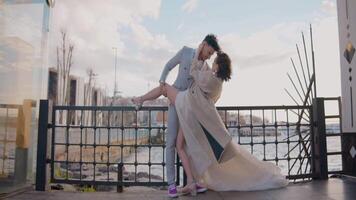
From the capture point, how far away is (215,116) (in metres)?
3.38

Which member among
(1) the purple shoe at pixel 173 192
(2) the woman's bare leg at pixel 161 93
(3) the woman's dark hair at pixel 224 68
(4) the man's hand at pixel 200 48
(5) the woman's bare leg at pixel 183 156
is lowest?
(1) the purple shoe at pixel 173 192

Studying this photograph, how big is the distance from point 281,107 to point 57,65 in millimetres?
18082

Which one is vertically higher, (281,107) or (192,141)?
(281,107)

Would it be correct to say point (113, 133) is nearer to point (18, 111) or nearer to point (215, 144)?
point (18, 111)

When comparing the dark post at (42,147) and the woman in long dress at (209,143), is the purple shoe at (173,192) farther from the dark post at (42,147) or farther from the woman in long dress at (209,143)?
the dark post at (42,147)

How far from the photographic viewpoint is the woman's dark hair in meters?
3.26

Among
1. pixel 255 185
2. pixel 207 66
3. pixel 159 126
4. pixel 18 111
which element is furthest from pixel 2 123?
pixel 255 185

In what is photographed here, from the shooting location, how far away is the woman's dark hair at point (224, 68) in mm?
3256

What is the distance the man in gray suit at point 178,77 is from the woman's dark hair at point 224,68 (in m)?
0.11

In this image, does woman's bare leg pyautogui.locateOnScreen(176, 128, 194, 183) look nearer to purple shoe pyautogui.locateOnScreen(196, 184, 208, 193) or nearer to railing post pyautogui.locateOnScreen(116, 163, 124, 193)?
purple shoe pyautogui.locateOnScreen(196, 184, 208, 193)

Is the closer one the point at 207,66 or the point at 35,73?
the point at 207,66

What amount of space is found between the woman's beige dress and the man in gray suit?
0.11 m

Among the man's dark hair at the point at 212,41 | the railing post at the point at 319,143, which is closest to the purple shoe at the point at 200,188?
the man's dark hair at the point at 212,41

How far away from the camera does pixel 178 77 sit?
3.46 metres
